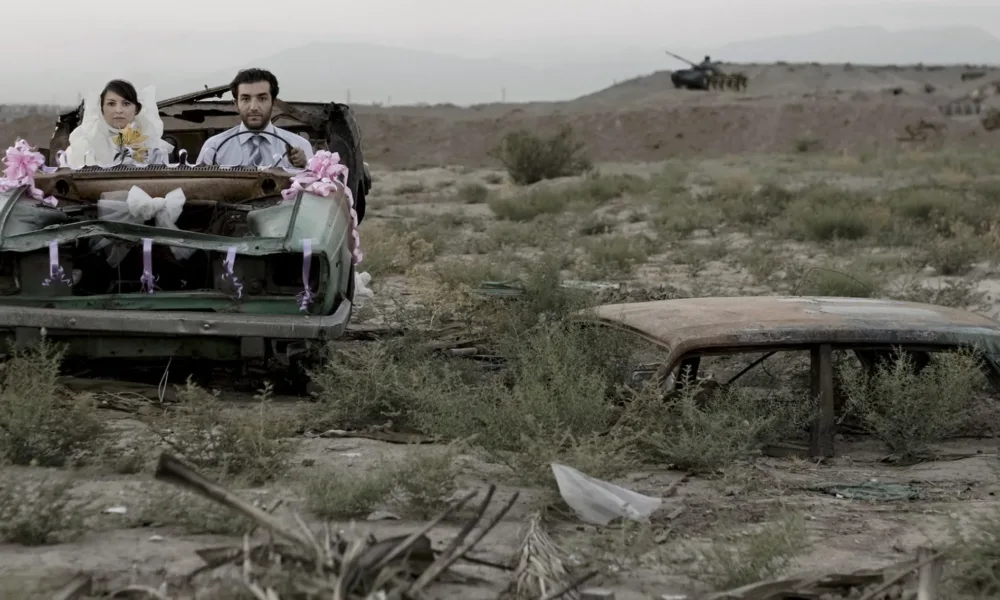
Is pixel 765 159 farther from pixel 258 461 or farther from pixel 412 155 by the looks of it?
pixel 258 461

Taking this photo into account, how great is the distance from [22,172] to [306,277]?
1.71 m

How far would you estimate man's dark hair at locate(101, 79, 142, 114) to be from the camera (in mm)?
7215

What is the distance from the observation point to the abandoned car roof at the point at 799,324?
5.51 metres

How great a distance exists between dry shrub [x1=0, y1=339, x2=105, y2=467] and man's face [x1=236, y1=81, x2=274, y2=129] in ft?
8.25

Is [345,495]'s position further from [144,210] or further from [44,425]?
[144,210]

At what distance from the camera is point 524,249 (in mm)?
14250

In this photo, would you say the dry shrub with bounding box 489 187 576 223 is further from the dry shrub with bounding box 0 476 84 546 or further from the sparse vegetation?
the dry shrub with bounding box 0 476 84 546

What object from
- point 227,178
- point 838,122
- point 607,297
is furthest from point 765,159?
point 227,178

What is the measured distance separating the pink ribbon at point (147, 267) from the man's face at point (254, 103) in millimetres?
1590

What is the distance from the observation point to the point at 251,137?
7469mm

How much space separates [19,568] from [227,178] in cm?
328

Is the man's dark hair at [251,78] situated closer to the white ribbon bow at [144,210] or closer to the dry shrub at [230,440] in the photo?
the white ribbon bow at [144,210]

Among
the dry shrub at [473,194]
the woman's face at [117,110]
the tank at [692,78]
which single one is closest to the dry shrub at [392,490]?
the woman's face at [117,110]

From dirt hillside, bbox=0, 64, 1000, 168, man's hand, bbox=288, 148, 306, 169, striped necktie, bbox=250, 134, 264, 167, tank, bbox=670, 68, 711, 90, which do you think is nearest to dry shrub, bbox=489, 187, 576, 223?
striped necktie, bbox=250, 134, 264, 167
